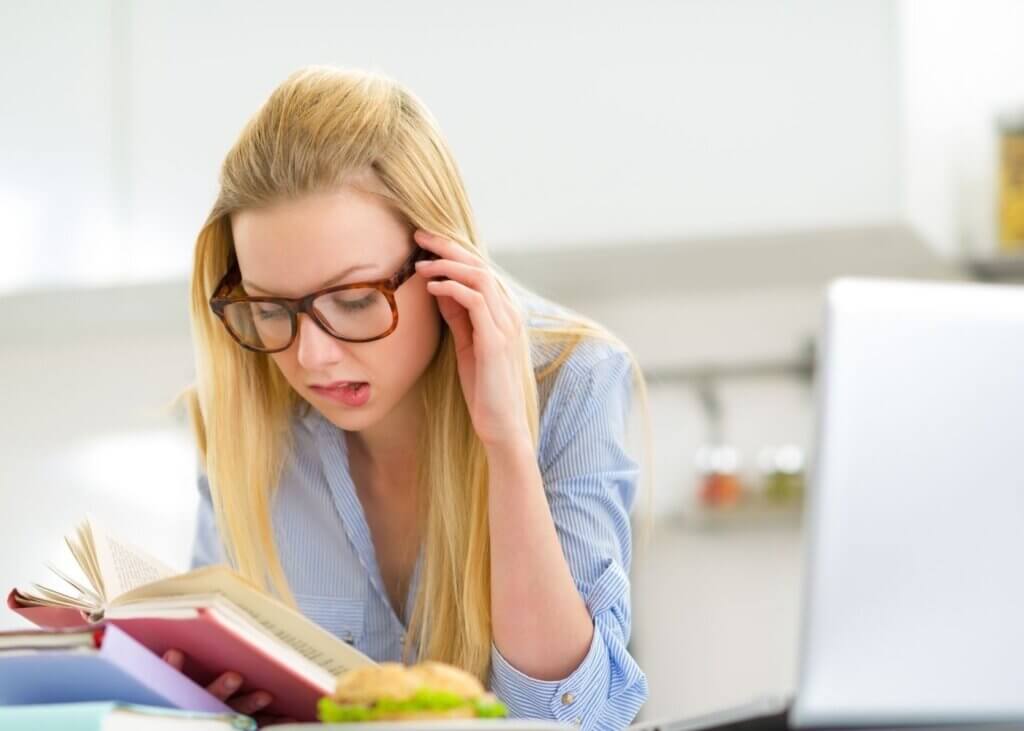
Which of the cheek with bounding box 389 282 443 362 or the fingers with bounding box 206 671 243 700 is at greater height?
the cheek with bounding box 389 282 443 362

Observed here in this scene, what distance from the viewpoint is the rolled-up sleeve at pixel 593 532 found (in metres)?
1.36

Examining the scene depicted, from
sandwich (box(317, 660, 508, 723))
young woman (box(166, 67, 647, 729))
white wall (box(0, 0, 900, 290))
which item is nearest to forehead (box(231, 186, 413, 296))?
young woman (box(166, 67, 647, 729))

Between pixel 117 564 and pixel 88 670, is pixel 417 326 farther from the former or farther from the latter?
pixel 88 670

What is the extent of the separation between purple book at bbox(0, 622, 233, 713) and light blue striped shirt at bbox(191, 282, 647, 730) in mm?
443

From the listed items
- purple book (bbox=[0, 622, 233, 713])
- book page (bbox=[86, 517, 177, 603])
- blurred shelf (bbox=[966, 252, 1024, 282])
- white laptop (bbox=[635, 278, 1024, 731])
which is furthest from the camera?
blurred shelf (bbox=[966, 252, 1024, 282])

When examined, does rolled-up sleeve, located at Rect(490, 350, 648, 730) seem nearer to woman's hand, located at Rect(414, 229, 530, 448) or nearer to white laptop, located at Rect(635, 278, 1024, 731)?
woman's hand, located at Rect(414, 229, 530, 448)

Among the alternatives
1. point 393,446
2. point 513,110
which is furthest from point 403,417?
point 513,110

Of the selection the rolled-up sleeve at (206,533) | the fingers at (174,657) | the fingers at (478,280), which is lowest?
the rolled-up sleeve at (206,533)

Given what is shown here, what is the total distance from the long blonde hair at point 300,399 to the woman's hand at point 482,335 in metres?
0.03

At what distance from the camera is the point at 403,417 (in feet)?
5.41

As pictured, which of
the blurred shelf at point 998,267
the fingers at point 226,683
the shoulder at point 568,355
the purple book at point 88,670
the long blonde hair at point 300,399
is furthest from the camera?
the blurred shelf at point 998,267

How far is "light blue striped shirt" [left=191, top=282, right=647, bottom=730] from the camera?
1.38m

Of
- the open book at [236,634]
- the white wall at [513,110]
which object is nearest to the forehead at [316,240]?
the open book at [236,634]

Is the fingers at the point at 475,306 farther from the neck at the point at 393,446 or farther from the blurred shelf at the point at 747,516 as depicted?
the blurred shelf at the point at 747,516
